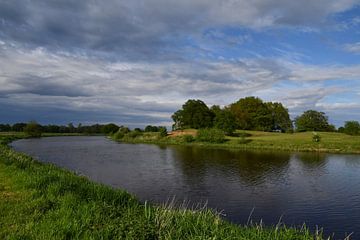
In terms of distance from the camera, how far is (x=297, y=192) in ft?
74.7

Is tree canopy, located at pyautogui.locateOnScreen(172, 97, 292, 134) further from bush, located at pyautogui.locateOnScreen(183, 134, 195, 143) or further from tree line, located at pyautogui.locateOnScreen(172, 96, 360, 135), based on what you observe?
bush, located at pyautogui.locateOnScreen(183, 134, 195, 143)

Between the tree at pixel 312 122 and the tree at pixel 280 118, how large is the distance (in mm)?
3385

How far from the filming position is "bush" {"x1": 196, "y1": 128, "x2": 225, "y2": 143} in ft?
238

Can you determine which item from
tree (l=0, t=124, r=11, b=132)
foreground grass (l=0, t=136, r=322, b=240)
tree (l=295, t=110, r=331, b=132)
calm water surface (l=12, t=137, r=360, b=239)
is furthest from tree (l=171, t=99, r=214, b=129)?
tree (l=0, t=124, r=11, b=132)

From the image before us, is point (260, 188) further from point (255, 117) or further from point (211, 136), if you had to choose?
point (255, 117)

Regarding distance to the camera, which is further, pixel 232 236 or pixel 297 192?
pixel 297 192

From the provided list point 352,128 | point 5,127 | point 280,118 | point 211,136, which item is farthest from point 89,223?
point 5,127

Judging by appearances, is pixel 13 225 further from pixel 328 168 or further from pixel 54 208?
pixel 328 168

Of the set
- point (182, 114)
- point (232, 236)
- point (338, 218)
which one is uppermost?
point (182, 114)

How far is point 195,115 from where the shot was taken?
97.8 m

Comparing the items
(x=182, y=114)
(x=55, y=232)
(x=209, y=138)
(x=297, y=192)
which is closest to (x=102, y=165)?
(x=297, y=192)

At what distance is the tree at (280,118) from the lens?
105312 mm

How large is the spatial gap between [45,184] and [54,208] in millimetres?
3604

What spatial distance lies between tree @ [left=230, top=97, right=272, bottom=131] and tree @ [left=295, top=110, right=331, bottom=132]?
10.9 metres
